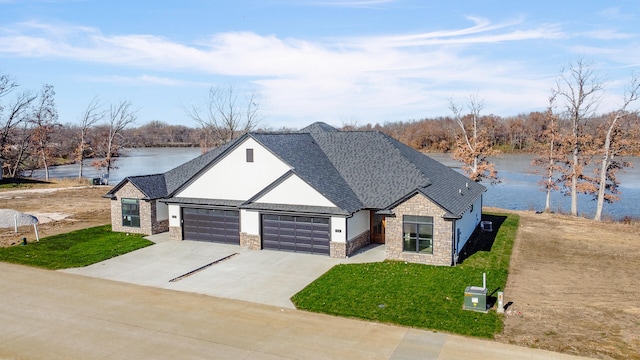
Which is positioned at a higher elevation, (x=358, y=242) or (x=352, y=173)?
(x=352, y=173)

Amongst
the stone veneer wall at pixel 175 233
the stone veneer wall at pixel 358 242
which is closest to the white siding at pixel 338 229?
the stone veneer wall at pixel 358 242

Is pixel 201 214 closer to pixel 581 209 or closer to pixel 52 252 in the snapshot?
pixel 52 252

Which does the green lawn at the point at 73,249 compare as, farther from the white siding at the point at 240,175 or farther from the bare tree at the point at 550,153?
the bare tree at the point at 550,153

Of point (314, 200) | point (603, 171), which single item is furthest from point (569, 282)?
point (603, 171)

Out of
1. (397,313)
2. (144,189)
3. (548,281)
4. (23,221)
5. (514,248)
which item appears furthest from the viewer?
(23,221)

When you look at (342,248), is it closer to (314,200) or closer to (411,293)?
(314,200)

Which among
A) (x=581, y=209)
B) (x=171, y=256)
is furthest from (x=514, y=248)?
(x=581, y=209)

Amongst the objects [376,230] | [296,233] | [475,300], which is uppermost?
[296,233]
